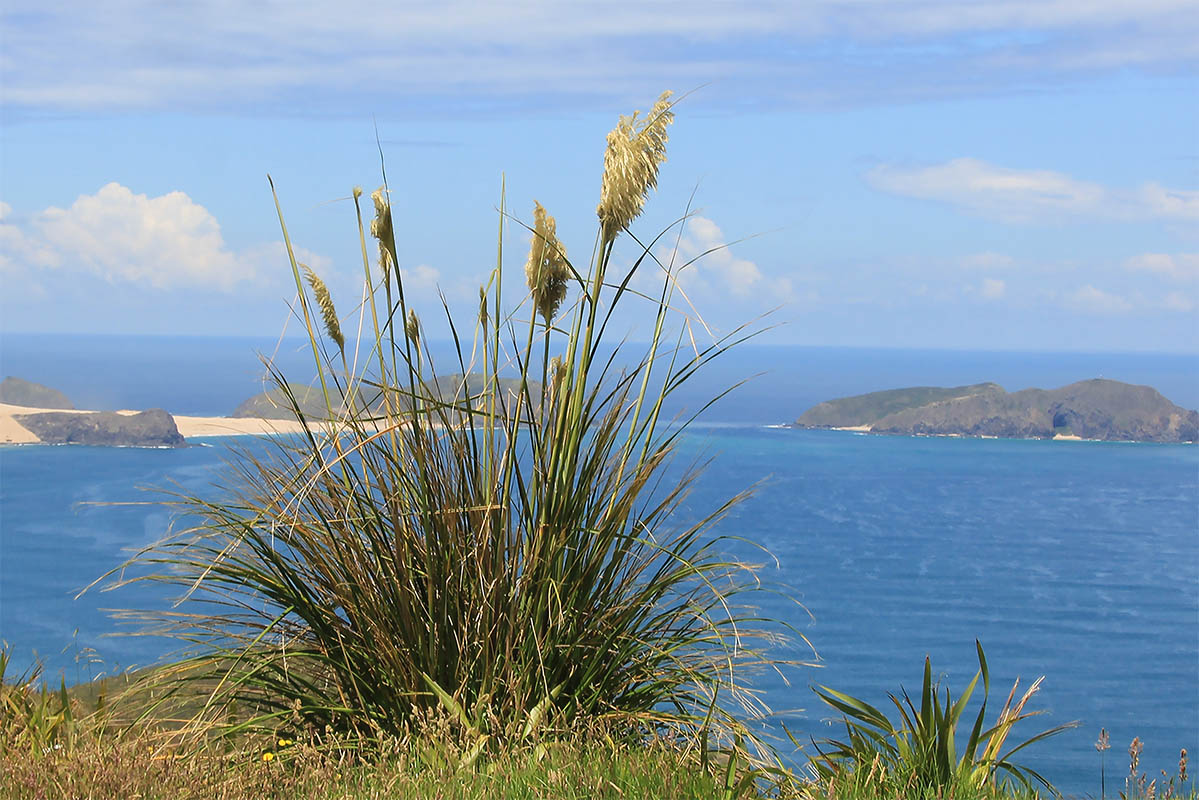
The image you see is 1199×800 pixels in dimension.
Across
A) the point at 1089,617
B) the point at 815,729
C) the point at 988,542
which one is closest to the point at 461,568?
the point at 815,729

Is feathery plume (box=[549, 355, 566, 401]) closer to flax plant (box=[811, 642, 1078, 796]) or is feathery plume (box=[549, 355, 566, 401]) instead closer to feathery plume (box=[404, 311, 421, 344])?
feathery plume (box=[404, 311, 421, 344])

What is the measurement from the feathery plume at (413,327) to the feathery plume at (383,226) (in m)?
0.14

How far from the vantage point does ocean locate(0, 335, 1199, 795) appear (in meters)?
40.0

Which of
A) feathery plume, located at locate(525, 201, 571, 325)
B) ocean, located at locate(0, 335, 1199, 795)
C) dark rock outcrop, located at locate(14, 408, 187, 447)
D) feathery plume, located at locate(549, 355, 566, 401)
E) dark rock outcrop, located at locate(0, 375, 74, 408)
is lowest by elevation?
ocean, located at locate(0, 335, 1199, 795)

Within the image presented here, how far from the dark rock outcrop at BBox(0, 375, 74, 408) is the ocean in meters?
6.20

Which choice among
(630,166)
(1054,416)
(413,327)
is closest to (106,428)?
(413,327)

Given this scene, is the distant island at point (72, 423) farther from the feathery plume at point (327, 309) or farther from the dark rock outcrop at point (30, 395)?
the feathery plume at point (327, 309)

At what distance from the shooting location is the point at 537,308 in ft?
10.3

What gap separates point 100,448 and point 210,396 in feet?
126

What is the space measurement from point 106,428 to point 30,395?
59.9 feet

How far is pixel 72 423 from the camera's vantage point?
255ft

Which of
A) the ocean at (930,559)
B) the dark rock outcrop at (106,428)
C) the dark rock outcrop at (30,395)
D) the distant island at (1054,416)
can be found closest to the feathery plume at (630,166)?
the ocean at (930,559)

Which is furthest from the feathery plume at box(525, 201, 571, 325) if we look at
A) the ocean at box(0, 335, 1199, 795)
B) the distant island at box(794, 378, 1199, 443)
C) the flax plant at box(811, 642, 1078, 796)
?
the distant island at box(794, 378, 1199, 443)

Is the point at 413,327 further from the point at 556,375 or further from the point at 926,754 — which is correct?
the point at 926,754
